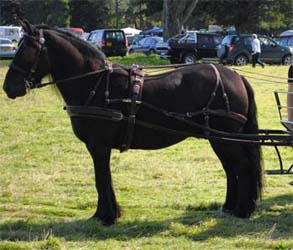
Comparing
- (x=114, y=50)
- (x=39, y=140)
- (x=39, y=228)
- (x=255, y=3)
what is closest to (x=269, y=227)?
(x=39, y=228)

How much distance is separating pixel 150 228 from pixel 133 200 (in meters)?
1.25

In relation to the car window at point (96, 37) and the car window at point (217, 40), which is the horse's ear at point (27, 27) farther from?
the car window at point (96, 37)

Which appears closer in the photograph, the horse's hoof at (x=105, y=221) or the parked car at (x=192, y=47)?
the horse's hoof at (x=105, y=221)

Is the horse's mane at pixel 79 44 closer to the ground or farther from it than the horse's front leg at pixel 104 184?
farther from it

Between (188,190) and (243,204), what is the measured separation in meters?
1.42

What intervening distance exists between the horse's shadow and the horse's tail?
1.29ft

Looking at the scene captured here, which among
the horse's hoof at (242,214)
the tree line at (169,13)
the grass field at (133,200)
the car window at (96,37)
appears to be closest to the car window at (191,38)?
the tree line at (169,13)

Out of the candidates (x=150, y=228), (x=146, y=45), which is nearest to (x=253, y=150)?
(x=150, y=228)

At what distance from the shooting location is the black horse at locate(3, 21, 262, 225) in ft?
20.9

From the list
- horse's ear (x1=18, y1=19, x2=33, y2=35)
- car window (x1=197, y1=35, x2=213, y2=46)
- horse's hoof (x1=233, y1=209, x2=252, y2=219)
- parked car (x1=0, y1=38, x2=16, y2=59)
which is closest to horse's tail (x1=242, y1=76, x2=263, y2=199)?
horse's hoof (x1=233, y1=209, x2=252, y2=219)

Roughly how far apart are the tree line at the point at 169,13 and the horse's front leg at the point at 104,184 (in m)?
23.8

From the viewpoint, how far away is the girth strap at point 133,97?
6422 mm

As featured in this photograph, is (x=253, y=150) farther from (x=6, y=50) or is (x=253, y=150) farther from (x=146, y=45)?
(x=146, y=45)

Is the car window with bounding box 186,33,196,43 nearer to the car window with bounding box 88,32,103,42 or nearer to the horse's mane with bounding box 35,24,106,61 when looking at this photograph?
the car window with bounding box 88,32,103,42
